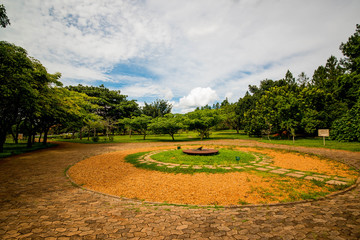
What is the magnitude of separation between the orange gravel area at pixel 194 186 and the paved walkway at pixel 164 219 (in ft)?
1.57

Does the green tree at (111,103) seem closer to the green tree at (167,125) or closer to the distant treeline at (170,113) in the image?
the distant treeline at (170,113)

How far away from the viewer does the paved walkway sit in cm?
275

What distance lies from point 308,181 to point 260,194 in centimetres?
225

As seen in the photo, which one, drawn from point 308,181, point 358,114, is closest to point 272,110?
point 358,114

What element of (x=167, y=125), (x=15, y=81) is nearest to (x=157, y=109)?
(x=167, y=125)

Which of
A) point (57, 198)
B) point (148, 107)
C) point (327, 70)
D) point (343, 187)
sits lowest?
point (57, 198)

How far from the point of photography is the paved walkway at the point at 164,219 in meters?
2.75

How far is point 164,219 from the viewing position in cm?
330

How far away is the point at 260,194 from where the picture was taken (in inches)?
175

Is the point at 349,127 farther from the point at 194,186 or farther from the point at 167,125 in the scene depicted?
the point at 194,186

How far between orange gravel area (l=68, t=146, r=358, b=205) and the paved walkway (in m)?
0.48

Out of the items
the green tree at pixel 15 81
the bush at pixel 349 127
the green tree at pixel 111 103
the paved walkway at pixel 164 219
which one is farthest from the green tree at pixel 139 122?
the bush at pixel 349 127

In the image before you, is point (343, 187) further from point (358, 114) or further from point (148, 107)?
point (148, 107)

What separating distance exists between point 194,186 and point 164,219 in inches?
82.6
